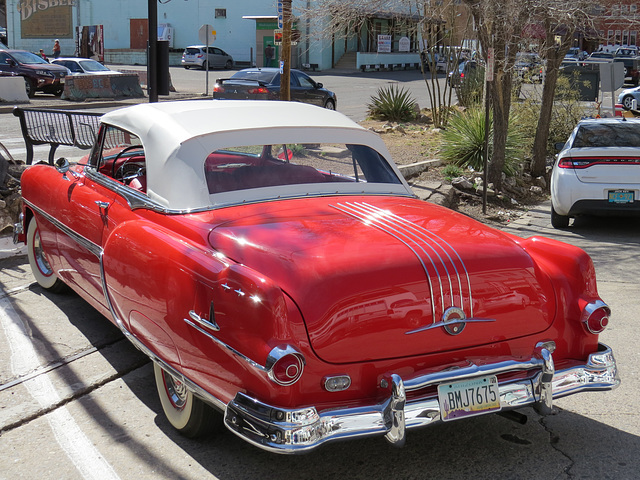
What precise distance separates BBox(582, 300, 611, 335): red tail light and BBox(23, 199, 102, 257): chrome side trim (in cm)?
277

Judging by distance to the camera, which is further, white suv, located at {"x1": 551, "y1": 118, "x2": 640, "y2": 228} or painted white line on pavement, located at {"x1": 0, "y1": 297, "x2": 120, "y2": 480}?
white suv, located at {"x1": 551, "y1": 118, "x2": 640, "y2": 228}

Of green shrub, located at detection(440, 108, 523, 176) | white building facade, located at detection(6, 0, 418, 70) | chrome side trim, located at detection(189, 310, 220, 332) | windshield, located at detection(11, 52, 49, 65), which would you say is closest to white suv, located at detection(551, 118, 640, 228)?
green shrub, located at detection(440, 108, 523, 176)

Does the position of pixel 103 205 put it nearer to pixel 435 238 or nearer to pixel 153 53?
pixel 435 238

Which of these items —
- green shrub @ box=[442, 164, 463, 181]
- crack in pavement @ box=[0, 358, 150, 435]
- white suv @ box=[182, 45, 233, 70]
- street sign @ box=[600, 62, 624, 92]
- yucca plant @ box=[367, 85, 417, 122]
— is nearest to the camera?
crack in pavement @ box=[0, 358, 150, 435]

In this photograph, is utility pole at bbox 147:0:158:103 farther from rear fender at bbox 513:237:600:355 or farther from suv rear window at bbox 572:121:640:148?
rear fender at bbox 513:237:600:355

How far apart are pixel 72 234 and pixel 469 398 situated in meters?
2.96

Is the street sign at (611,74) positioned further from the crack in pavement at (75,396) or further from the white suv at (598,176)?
the crack in pavement at (75,396)

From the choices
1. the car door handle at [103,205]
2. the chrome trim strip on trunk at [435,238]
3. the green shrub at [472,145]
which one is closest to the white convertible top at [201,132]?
the car door handle at [103,205]

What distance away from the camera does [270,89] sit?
19.6 m

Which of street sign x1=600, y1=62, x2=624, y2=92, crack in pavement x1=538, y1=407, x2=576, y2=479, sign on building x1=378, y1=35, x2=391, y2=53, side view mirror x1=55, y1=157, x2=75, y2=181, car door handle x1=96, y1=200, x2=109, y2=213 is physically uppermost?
sign on building x1=378, y1=35, x2=391, y2=53

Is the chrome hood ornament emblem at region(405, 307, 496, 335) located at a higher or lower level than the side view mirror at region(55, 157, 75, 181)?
lower

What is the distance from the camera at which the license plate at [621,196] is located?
9.27 meters

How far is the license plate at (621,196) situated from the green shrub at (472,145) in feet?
12.2

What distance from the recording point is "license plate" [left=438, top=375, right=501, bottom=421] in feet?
11.1
